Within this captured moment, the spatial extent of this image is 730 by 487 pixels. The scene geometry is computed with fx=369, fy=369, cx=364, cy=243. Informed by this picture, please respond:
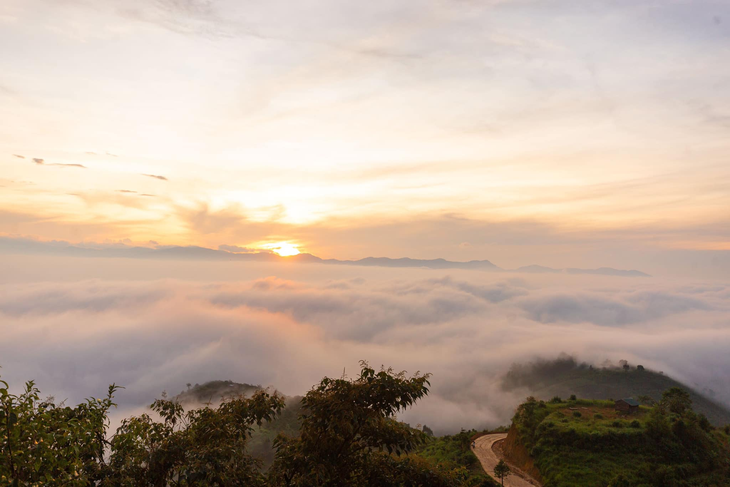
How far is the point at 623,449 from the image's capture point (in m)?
44.8

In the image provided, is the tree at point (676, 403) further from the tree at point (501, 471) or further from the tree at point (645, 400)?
the tree at point (501, 471)

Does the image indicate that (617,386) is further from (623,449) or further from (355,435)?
(355,435)

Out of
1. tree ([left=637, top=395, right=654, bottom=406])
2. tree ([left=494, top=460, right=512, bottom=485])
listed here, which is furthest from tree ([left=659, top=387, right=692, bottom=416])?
tree ([left=494, top=460, right=512, bottom=485])

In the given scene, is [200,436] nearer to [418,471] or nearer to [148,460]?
[148,460]

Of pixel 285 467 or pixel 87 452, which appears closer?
pixel 87 452

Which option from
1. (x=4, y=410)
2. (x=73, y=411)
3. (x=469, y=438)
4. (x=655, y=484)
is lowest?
(x=469, y=438)

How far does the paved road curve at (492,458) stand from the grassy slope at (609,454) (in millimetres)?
2358

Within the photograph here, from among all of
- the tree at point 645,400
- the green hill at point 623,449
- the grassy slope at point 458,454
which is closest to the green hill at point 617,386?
the tree at point 645,400

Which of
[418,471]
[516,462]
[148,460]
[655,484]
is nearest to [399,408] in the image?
[418,471]

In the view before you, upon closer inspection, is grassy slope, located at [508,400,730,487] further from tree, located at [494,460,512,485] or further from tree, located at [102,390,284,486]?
tree, located at [102,390,284,486]

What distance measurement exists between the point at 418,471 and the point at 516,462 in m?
48.2

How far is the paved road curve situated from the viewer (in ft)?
141

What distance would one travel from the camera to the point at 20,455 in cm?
704

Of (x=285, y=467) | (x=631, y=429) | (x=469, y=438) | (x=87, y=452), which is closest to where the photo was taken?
(x=87, y=452)
